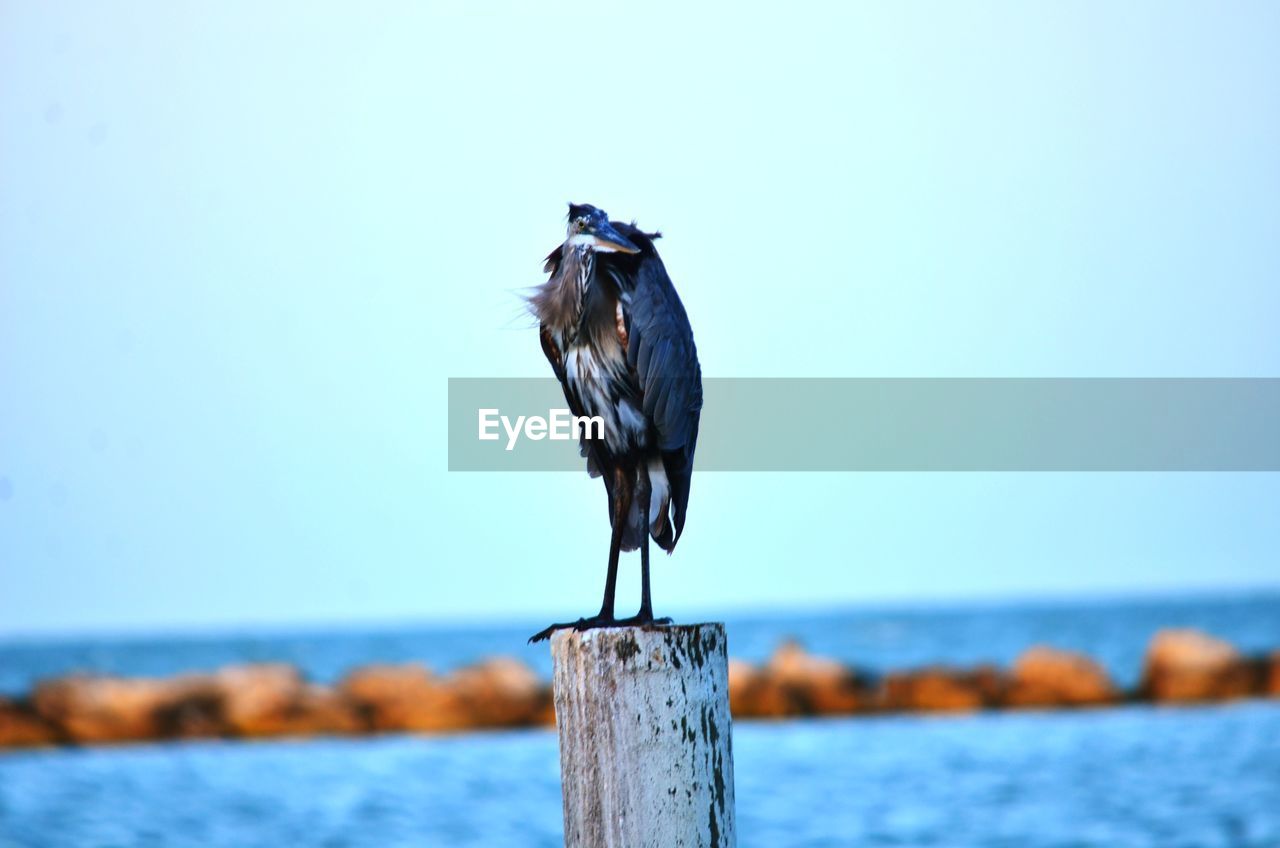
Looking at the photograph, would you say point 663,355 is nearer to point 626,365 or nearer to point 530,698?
point 626,365

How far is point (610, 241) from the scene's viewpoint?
171 inches

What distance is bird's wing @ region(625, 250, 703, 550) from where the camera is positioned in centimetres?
434

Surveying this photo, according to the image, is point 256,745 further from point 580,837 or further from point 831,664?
point 580,837

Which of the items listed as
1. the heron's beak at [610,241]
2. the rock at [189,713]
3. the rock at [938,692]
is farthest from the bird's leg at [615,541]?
the rock at [189,713]

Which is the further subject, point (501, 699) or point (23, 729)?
point (23, 729)

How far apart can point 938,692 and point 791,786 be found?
6495 mm

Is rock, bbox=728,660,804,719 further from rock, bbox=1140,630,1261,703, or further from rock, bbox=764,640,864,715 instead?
rock, bbox=1140,630,1261,703

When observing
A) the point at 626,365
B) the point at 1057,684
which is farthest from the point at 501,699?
the point at 626,365

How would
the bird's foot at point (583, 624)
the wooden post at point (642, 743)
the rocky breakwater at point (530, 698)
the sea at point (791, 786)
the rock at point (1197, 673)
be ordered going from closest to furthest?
the wooden post at point (642, 743) < the bird's foot at point (583, 624) < the sea at point (791, 786) < the rock at point (1197, 673) < the rocky breakwater at point (530, 698)

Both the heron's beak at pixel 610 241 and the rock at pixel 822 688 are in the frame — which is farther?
the rock at pixel 822 688

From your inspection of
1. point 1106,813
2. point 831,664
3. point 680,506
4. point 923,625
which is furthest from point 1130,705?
point 923,625

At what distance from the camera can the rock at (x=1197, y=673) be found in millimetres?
17219

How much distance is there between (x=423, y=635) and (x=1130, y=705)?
51095mm

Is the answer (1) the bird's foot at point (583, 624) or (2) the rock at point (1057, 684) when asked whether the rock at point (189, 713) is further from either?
(1) the bird's foot at point (583, 624)
